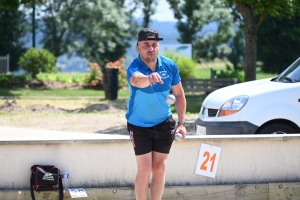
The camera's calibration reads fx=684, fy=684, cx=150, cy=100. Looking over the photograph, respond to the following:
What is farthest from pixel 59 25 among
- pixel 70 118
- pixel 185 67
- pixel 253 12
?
pixel 70 118

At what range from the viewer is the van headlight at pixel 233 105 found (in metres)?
9.45

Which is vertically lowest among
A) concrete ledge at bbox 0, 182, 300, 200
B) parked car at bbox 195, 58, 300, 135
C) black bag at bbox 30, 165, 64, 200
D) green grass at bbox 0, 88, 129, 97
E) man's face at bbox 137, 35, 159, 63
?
green grass at bbox 0, 88, 129, 97

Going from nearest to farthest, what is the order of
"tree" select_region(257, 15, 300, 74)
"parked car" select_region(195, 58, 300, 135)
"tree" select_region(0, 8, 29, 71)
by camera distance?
"parked car" select_region(195, 58, 300, 135) → "tree" select_region(257, 15, 300, 74) → "tree" select_region(0, 8, 29, 71)

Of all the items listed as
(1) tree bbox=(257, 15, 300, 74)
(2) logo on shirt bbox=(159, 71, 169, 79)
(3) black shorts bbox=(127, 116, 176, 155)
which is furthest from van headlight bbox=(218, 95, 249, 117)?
(1) tree bbox=(257, 15, 300, 74)

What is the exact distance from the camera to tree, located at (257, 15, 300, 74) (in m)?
36.0

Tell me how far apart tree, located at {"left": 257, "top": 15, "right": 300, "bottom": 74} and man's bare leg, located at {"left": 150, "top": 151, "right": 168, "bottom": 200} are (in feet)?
98.6

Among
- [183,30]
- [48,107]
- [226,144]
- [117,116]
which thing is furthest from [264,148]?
[183,30]

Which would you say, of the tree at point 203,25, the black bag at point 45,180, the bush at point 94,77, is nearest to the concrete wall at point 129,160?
the black bag at point 45,180

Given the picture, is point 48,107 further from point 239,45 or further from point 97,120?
point 239,45

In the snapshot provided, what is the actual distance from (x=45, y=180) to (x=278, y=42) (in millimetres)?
31648

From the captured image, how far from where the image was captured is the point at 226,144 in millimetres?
7926

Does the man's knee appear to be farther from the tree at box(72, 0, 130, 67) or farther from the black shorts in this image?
the tree at box(72, 0, 130, 67)

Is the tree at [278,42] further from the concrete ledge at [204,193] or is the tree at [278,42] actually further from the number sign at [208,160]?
the number sign at [208,160]

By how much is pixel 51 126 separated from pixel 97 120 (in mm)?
1529
